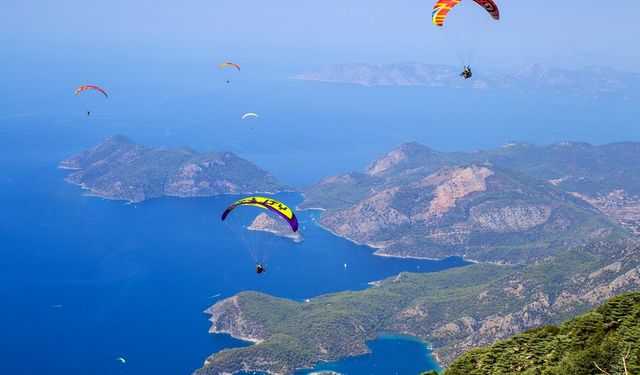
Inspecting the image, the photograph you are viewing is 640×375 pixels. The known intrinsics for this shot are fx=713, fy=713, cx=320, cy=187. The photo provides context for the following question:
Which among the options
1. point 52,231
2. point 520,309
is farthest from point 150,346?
point 52,231

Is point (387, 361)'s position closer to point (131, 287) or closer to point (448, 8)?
point (131, 287)

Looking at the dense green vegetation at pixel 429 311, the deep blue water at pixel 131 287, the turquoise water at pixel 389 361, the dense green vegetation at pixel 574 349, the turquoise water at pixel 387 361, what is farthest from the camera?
the deep blue water at pixel 131 287

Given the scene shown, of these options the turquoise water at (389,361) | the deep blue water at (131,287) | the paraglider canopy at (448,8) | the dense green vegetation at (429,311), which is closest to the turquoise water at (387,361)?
the turquoise water at (389,361)

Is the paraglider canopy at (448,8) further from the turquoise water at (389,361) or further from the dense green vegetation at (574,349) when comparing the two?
the turquoise water at (389,361)

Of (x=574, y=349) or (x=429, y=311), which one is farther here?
(x=429, y=311)

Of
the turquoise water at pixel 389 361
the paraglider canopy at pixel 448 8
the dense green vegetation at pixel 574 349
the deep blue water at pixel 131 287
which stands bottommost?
the dense green vegetation at pixel 574 349

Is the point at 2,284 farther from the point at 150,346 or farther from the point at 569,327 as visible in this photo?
the point at 569,327

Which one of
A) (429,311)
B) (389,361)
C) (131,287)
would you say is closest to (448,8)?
(389,361)

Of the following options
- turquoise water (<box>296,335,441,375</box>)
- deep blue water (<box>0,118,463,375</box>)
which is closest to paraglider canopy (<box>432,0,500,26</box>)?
turquoise water (<box>296,335,441,375</box>)
